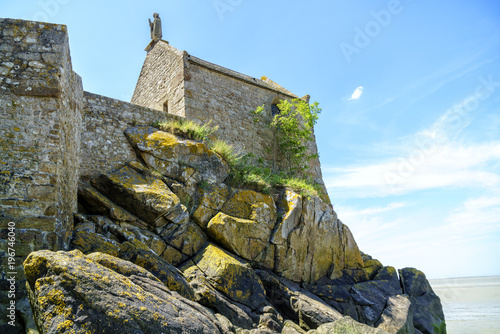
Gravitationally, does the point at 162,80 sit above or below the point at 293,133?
above

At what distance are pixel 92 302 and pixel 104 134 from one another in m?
5.95

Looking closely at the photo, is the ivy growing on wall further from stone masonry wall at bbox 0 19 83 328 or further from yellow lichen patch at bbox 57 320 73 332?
yellow lichen patch at bbox 57 320 73 332

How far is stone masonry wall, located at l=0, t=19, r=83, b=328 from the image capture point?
18.0 ft

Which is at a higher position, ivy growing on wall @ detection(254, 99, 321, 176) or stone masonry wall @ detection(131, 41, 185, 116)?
stone masonry wall @ detection(131, 41, 185, 116)

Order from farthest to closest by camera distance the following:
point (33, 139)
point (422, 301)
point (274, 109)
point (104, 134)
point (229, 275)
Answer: point (274, 109)
point (422, 301)
point (104, 134)
point (229, 275)
point (33, 139)

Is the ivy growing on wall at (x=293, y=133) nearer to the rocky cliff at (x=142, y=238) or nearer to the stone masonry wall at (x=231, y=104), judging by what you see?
the stone masonry wall at (x=231, y=104)

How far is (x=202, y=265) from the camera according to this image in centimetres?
772

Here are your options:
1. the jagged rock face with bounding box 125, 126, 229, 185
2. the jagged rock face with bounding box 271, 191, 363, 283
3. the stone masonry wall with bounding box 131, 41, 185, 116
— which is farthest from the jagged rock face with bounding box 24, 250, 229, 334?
the stone masonry wall with bounding box 131, 41, 185, 116

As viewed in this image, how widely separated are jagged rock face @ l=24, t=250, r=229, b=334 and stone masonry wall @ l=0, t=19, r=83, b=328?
125 centimetres

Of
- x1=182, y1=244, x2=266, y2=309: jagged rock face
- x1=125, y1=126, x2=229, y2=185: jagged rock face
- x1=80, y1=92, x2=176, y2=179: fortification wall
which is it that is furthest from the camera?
x1=125, y1=126, x2=229, y2=185: jagged rock face

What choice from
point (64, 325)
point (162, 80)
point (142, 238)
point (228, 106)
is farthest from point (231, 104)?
point (64, 325)

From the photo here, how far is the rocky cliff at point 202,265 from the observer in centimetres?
417

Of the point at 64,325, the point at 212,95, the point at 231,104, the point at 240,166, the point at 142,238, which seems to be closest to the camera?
the point at 64,325

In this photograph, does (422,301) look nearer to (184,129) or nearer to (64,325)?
(184,129)
